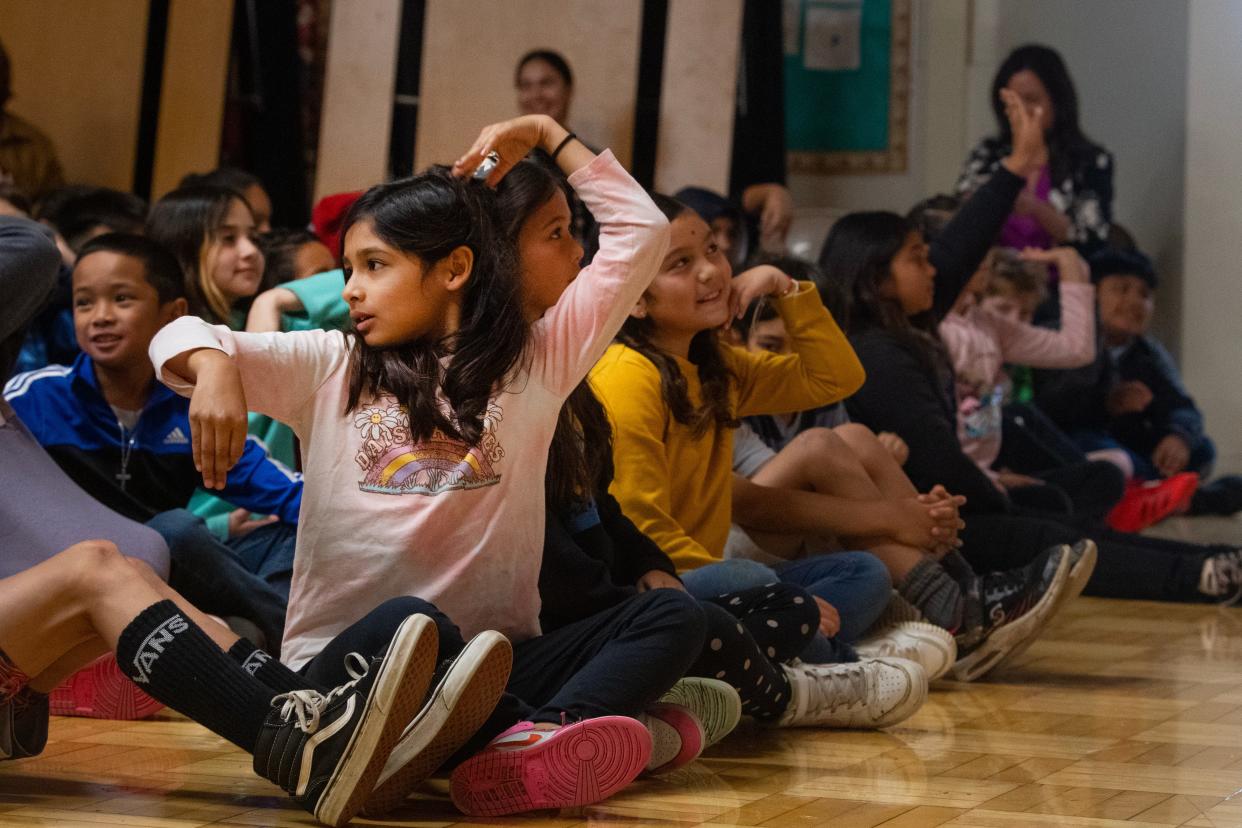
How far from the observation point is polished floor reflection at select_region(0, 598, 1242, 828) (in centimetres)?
153

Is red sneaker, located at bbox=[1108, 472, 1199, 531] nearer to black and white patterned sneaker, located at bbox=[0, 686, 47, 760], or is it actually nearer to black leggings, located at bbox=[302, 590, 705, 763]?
black leggings, located at bbox=[302, 590, 705, 763]

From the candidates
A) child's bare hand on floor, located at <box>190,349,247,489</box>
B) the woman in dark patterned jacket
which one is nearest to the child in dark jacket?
the woman in dark patterned jacket

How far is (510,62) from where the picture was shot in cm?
429

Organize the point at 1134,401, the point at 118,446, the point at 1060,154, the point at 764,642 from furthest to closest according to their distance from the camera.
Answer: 1. the point at 1060,154
2. the point at 1134,401
3. the point at 118,446
4. the point at 764,642

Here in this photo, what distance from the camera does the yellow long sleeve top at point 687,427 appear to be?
207cm

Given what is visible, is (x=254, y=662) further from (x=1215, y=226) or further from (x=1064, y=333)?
(x=1215, y=226)

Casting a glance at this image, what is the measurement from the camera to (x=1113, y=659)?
268cm

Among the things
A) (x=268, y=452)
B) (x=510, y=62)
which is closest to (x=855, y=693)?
(x=268, y=452)

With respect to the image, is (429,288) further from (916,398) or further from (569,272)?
(916,398)

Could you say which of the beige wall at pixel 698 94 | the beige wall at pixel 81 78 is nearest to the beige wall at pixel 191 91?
the beige wall at pixel 81 78

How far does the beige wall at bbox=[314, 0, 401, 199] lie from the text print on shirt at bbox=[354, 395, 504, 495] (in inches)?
108

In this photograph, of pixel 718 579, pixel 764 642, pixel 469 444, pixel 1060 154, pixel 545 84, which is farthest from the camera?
pixel 1060 154

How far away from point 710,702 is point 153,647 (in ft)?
2.02

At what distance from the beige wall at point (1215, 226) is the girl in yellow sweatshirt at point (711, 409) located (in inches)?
131
